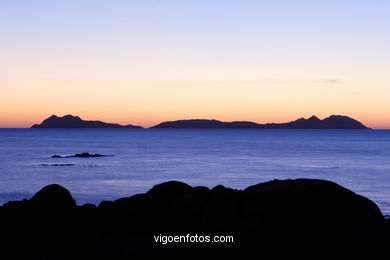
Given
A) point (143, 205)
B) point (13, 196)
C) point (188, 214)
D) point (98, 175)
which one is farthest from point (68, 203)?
point (98, 175)

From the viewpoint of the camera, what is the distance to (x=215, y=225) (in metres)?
11.8

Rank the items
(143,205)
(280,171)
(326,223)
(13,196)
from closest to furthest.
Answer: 1. (326,223)
2. (143,205)
3. (13,196)
4. (280,171)

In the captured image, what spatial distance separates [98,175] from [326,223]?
48.0 metres

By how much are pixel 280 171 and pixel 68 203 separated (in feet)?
168

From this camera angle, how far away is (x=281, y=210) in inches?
465

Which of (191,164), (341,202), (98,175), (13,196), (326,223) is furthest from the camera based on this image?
(191,164)

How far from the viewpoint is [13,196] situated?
39.8 meters

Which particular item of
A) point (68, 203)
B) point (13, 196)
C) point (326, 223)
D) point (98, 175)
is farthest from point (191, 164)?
point (326, 223)

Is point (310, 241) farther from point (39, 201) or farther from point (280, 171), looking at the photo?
point (280, 171)

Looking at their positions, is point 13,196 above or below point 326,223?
below

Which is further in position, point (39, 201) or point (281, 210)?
point (39, 201)

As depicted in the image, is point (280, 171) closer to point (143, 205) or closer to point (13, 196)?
point (13, 196)

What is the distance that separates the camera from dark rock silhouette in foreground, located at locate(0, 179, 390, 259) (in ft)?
33.7

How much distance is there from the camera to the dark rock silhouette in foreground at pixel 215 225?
1028cm
